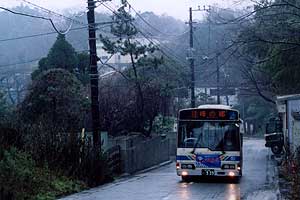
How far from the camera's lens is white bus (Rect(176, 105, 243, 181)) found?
24.8m

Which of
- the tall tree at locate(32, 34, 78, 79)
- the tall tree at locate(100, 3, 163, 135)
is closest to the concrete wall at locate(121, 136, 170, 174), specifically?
the tall tree at locate(100, 3, 163, 135)

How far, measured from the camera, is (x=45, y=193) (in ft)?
65.4

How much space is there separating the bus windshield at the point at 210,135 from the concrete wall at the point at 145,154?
7722 millimetres

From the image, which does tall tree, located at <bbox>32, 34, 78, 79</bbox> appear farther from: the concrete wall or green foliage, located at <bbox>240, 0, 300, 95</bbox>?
green foliage, located at <bbox>240, 0, 300, 95</bbox>

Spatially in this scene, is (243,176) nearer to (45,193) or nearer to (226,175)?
(226,175)

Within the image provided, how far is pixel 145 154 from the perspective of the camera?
39000 millimetres

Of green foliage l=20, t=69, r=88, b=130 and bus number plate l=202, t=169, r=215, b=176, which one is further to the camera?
green foliage l=20, t=69, r=88, b=130

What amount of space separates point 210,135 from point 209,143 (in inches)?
13.1

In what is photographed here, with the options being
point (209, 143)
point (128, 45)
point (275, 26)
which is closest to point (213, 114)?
point (209, 143)

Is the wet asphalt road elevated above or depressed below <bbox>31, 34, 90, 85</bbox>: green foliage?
below

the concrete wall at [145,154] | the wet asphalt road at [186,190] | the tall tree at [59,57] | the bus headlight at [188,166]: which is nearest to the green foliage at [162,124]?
the concrete wall at [145,154]

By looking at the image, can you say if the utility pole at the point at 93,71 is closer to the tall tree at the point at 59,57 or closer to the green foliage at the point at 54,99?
the green foliage at the point at 54,99

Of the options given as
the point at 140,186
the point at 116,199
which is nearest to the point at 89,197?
the point at 116,199

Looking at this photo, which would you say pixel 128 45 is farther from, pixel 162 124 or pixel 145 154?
pixel 162 124
